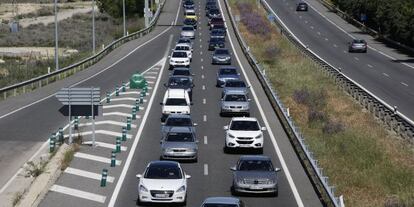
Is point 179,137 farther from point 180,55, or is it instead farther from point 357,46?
point 357,46

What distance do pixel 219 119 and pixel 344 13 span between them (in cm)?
8465

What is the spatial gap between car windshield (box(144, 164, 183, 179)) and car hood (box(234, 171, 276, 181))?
206 centimetres

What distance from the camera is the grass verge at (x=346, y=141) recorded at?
27.1 meters

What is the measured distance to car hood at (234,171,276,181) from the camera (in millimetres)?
26812

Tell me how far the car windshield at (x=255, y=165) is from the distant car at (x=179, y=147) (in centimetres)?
506

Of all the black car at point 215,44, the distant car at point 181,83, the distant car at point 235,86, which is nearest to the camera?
the distant car at point 235,86

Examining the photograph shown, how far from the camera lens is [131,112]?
46.2 meters

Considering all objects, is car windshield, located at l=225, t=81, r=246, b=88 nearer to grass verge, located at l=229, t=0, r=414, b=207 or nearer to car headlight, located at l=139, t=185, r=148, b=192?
grass verge, located at l=229, t=0, r=414, b=207

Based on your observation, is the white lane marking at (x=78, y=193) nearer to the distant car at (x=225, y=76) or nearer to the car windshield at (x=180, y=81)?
the car windshield at (x=180, y=81)

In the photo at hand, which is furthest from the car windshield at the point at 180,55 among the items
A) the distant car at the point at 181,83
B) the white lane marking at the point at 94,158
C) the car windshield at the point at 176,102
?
the white lane marking at the point at 94,158

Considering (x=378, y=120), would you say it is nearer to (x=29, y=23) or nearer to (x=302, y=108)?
(x=302, y=108)

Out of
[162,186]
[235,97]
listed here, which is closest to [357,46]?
[235,97]

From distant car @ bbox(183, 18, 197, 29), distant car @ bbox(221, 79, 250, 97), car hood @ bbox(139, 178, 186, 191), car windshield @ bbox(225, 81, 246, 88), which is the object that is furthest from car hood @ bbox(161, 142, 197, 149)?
distant car @ bbox(183, 18, 197, 29)

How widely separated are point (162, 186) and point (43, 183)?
458 centimetres
